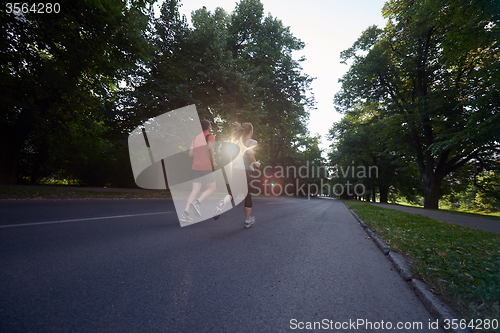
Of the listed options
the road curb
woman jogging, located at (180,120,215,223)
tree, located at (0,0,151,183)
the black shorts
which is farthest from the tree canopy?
the road curb

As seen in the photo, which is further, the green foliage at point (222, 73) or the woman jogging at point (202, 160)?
the green foliage at point (222, 73)

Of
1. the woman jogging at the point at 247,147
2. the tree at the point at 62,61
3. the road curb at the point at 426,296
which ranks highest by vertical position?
the tree at the point at 62,61

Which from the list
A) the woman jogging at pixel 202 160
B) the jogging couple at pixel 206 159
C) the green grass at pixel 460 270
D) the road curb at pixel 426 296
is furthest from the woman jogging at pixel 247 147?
the green grass at pixel 460 270

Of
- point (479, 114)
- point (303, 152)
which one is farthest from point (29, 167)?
point (303, 152)

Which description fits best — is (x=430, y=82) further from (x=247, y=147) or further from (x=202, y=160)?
(x=202, y=160)

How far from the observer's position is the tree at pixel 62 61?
309 inches

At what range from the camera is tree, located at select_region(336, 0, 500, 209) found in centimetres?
989

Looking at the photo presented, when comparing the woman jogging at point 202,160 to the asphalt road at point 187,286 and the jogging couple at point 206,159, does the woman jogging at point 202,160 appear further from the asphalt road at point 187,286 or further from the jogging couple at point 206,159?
the asphalt road at point 187,286

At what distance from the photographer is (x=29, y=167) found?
54.8 feet

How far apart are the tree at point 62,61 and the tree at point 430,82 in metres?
11.7

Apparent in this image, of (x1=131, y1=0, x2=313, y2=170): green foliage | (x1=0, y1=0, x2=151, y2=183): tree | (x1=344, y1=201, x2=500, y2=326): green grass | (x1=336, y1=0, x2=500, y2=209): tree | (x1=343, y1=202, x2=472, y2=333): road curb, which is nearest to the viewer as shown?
(x1=343, y1=202, x2=472, y2=333): road curb

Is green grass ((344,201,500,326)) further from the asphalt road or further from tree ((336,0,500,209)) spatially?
tree ((336,0,500,209))

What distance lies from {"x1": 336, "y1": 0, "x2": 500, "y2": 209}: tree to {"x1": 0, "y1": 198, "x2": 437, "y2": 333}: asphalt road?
10696mm

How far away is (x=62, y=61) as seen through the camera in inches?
385
